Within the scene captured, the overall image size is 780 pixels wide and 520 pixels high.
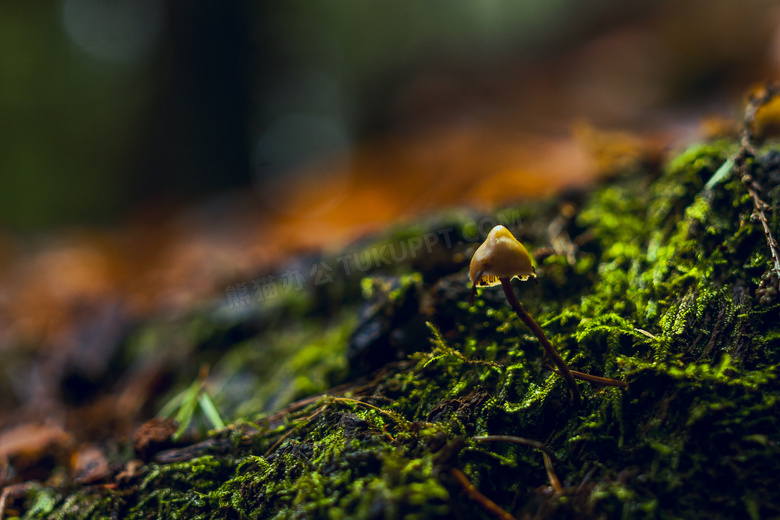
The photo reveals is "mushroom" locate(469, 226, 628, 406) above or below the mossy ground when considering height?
above

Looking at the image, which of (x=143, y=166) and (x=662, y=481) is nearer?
(x=662, y=481)

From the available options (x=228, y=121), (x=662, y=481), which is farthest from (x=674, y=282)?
(x=228, y=121)

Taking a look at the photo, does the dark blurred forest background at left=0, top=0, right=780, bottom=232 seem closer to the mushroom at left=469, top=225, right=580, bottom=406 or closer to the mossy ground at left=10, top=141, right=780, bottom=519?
the mossy ground at left=10, top=141, right=780, bottom=519

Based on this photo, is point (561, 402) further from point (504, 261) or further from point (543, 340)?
point (504, 261)

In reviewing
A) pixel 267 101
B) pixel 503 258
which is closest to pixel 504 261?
pixel 503 258

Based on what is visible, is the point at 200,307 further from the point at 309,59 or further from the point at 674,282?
the point at 309,59

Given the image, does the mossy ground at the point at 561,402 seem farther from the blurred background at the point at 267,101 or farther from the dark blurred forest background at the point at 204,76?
the dark blurred forest background at the point at 204,76

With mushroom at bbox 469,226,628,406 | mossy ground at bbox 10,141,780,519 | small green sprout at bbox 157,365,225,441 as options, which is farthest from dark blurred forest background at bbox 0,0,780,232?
mushroom at bbox 469,226,628,406
